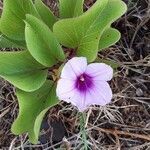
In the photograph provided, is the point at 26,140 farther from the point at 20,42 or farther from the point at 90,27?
the point at 90,27

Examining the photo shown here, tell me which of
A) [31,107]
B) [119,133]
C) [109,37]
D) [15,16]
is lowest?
[119,133]

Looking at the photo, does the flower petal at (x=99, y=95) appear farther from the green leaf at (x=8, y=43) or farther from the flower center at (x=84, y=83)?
the green leaf at (x=8, y=43)

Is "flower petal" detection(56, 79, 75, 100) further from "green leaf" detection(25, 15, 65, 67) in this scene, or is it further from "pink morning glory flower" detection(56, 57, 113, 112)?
"green leaf" detection(25, 15, 65, 67)

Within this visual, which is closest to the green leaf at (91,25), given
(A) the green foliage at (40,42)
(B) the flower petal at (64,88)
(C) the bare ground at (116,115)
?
(A) the green foliage at (40,42)

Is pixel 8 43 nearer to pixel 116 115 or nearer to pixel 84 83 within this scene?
pixel 84 83

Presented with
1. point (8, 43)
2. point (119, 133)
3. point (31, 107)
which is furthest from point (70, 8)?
point (119, 133)

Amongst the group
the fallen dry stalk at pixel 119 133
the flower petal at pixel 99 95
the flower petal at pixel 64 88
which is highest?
the flower petal at pixel 64 88
